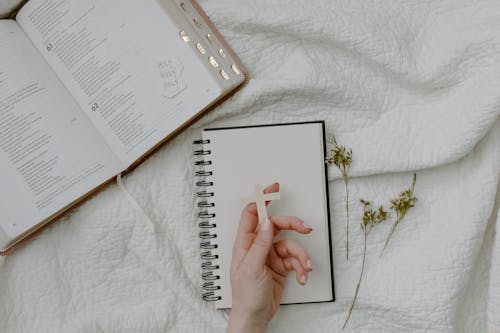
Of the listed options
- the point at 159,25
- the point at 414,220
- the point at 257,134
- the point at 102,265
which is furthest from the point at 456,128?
the point at 102,265

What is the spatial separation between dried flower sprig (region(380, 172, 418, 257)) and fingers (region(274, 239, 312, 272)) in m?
0.16

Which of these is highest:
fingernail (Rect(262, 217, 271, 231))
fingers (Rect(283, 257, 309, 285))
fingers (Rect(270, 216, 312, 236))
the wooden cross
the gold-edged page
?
the gold-edged page

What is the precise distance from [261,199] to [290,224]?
6 cm

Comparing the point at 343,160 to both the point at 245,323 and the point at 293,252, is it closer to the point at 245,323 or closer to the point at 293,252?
the point at 293,252

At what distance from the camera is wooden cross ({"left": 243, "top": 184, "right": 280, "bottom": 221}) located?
77 cm

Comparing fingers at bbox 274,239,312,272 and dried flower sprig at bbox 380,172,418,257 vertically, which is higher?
fingers at bbox 274,239,312,272

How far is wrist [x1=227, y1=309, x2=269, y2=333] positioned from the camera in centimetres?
76

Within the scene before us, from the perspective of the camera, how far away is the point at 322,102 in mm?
846

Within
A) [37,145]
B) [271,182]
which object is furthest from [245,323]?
[37,145]

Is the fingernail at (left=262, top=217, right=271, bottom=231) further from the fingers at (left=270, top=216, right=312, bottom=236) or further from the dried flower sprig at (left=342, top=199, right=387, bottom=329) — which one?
the dried flower sprig at (left=342, top=199, right=387, bottom=329)

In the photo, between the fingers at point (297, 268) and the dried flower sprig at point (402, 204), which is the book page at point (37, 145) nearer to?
the fingers at point (297, 268)

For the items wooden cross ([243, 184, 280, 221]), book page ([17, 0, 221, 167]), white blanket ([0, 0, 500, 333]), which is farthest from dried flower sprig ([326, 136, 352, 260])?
book page ([17, 0, 221, 167])

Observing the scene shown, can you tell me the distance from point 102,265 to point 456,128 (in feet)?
2.03

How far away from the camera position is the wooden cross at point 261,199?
0.77 metres
